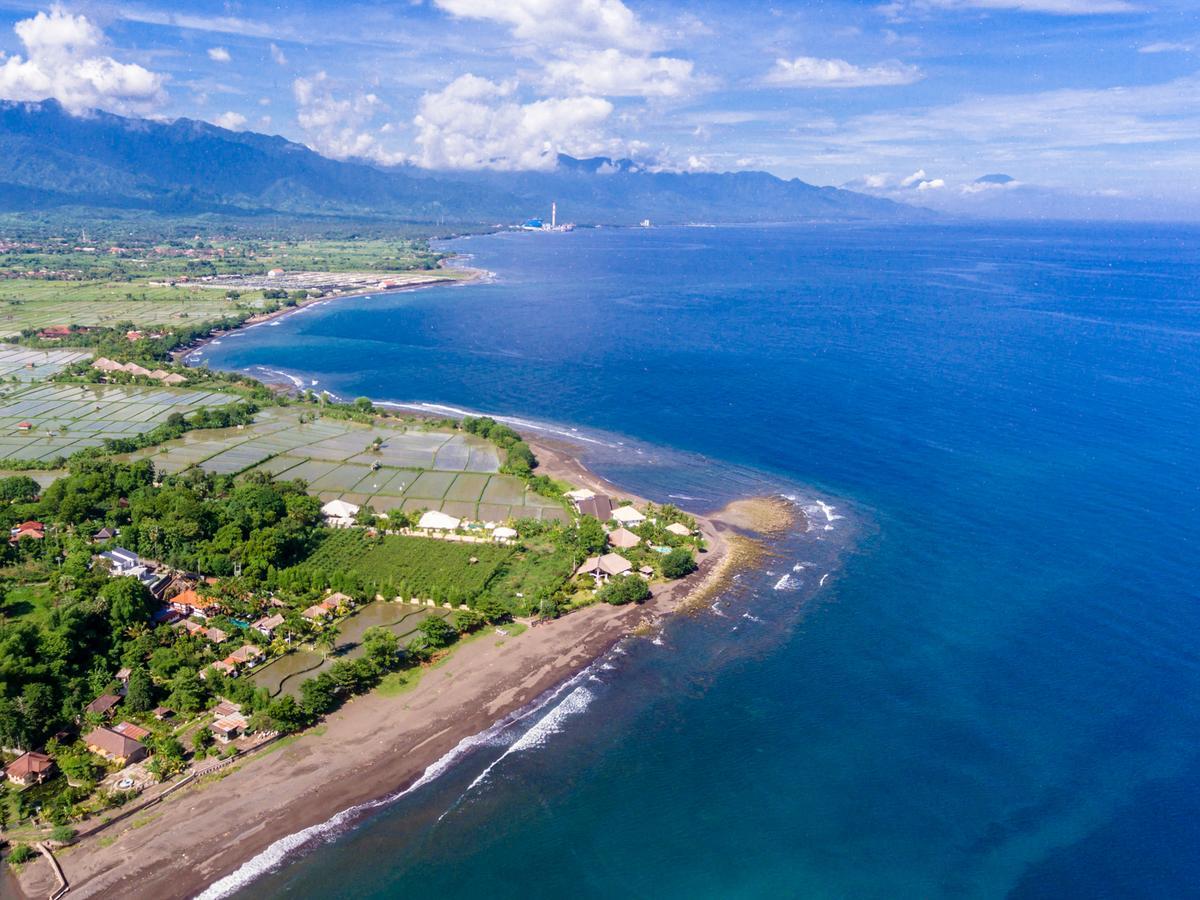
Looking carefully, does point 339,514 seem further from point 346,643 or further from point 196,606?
point 346,643

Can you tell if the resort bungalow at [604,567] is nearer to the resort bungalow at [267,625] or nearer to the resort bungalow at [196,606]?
the resort bungalow at [267,625]

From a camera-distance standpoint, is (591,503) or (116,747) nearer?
(116,747)

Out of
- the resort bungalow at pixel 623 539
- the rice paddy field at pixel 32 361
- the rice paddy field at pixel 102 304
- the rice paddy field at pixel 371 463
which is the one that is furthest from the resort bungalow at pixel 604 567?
the rice paddy field at pixel 102 304

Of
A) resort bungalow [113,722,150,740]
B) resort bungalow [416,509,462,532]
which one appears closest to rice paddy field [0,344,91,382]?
resort bungalow [416,509,462,532]

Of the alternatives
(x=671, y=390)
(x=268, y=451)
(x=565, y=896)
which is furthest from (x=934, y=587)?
(x=268, y=451)

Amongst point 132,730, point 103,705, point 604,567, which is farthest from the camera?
point 604,567

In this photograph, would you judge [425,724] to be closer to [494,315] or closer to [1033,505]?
[1033,505]

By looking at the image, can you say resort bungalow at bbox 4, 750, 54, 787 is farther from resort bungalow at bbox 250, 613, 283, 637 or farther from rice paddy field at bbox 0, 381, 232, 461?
rice paddy field at bbox 0, 381, 232, 461

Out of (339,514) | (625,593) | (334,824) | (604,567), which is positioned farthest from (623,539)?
(334,824)
